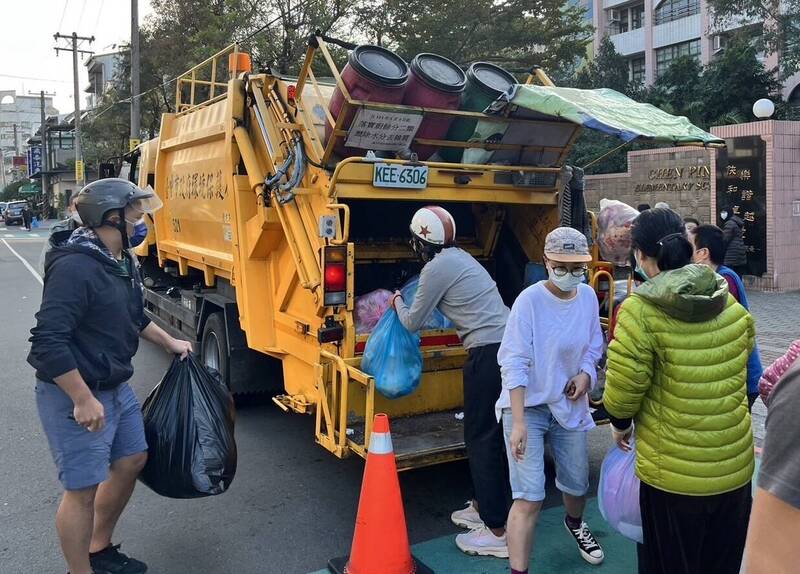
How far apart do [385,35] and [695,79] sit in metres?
8.55

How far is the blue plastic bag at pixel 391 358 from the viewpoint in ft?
13.0

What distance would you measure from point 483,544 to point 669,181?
1137 cm

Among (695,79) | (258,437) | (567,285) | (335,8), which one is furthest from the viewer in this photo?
(695,79)

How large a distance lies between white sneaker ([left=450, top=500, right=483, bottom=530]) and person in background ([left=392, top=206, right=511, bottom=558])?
140mm

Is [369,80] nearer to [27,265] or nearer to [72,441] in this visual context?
[72,441]

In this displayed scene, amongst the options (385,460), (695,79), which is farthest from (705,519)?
(695,79)

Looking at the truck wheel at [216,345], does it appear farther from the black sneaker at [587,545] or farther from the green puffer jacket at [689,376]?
the green puffer jacket at [689,376]

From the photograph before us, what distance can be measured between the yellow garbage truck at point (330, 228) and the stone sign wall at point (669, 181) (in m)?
8.62

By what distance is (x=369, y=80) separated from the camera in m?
4.10

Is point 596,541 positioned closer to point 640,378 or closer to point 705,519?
point 705,519

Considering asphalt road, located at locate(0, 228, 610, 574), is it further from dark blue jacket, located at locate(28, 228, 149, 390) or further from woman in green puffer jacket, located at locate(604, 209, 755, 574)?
woman in green puffer jacket, located at locate(604, 209, 755, 574)

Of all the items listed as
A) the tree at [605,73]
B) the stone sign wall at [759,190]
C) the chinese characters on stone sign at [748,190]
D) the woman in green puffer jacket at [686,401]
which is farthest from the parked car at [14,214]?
the woman in green puffer jacket at [686,401]

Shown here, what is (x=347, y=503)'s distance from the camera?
14.3 feet

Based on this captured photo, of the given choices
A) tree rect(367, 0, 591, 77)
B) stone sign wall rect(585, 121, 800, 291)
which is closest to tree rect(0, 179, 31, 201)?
tree rect(367, 0, 591, 77)
